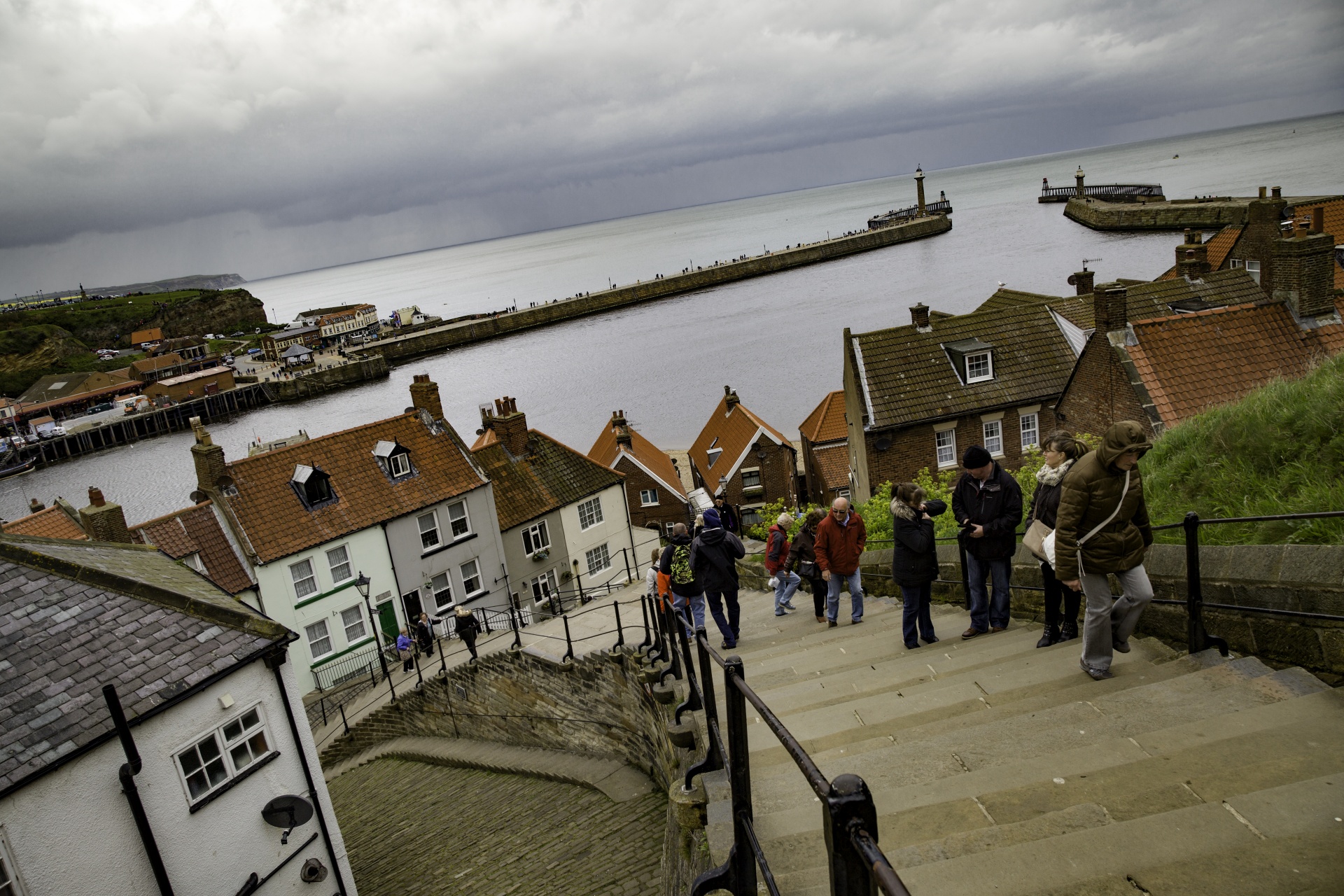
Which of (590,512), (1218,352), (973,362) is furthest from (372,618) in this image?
(1218,352)

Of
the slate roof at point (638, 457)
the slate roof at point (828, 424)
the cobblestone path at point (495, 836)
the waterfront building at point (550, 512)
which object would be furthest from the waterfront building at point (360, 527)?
the slate roof at point (828, 424)

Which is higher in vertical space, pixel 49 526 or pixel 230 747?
pixel 49 526

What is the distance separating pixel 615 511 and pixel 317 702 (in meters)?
13.0

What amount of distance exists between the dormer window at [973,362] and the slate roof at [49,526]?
83.3 ft

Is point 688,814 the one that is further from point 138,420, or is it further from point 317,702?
point 138,420

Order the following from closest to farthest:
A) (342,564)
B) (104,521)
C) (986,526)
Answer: (986,526)
(104,521)
(342,564)

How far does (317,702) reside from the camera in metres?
22.4

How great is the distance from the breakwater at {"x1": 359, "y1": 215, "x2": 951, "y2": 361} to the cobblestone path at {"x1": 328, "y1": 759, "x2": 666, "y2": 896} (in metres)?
103

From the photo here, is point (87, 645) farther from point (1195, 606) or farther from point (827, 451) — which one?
point (827, 451)

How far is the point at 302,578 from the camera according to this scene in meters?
24.6

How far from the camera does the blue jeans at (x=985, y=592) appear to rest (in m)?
7.73

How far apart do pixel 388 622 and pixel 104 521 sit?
322 inches

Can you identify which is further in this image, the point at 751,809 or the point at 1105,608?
the point at 1105,608

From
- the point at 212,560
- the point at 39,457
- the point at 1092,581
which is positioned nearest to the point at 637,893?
the point at 1092,581
